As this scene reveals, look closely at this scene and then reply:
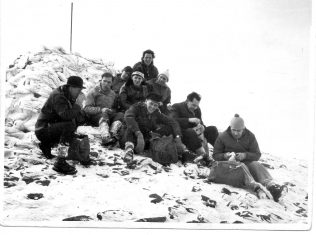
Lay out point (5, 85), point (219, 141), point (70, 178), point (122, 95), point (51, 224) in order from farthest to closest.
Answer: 1. point (5, 85)
2. point (122, 95)
3. point (219, 141)
4. point (70, 178)
5. point (51, 224)

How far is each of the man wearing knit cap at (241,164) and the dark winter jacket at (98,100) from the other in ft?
5.11

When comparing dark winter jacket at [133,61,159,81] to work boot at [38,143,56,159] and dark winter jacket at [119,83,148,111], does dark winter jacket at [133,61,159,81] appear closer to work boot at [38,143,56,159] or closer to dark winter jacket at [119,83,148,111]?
dark winter jacket at [119,83,148,111]

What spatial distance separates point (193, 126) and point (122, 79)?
1.32 m

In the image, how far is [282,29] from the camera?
18.1ft

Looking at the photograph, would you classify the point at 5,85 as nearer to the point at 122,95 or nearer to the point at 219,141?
the point at 122,95

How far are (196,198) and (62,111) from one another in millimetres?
1784

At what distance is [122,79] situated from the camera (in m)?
5.59

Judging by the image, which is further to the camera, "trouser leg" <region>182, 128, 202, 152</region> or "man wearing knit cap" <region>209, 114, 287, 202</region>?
"trouser leg" <region>182, 128, 202, 152</region>

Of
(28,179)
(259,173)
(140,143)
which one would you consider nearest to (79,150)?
(28,179)

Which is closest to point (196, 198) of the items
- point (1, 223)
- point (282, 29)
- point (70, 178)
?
point (70, 178)

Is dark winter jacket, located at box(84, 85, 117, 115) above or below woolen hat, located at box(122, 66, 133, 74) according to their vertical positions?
below

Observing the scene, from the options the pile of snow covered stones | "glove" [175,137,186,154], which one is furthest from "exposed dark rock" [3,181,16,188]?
"glove" [175,137,186,154]

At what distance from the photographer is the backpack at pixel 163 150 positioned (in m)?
4.65

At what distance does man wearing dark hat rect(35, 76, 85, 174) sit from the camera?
13.8ft
